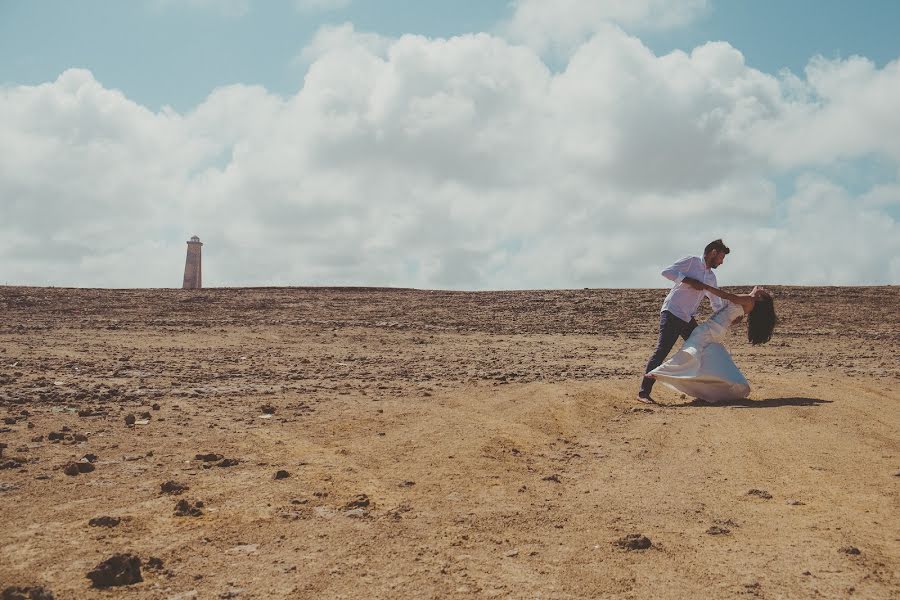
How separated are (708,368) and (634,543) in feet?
14.8

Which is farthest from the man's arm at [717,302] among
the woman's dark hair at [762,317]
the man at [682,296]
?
the woman's dark hair at [762,317]

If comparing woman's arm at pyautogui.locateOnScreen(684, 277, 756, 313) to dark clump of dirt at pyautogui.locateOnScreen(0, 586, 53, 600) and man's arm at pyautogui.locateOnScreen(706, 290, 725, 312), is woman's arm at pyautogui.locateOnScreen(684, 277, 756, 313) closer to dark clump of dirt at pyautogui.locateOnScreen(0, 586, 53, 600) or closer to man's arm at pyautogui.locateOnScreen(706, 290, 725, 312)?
man's arm at pyautogui.locateOnScreen(706, 290, 725, 312)

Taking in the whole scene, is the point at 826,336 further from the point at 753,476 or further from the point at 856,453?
the point at 753,476

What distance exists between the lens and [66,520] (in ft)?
11.5

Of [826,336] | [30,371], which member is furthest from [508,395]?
[826,336]

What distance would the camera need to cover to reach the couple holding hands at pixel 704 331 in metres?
7.28

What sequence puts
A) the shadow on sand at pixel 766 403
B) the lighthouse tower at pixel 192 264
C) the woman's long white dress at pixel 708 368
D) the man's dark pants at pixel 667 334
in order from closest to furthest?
1. the shadow on sand at pixel 766 403
2. the woman's long white dress at pixel 708 368
3. the man's dark pants at pixel 667 334
4. the lighthouse tower at pixel 192 264

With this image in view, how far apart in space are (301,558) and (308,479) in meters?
1.20

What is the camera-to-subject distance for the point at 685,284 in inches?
293

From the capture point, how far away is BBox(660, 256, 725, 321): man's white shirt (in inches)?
294

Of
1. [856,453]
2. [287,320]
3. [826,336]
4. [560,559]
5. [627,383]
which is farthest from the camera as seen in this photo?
[287,320]

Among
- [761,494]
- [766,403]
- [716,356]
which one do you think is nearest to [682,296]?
[716,356]

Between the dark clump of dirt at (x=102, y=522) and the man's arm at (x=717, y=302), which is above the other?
the man's arm at (x=717, y=302)

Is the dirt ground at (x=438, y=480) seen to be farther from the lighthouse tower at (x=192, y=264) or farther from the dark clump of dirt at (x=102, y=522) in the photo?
the lighthouse tower at (x=192, y=264)
